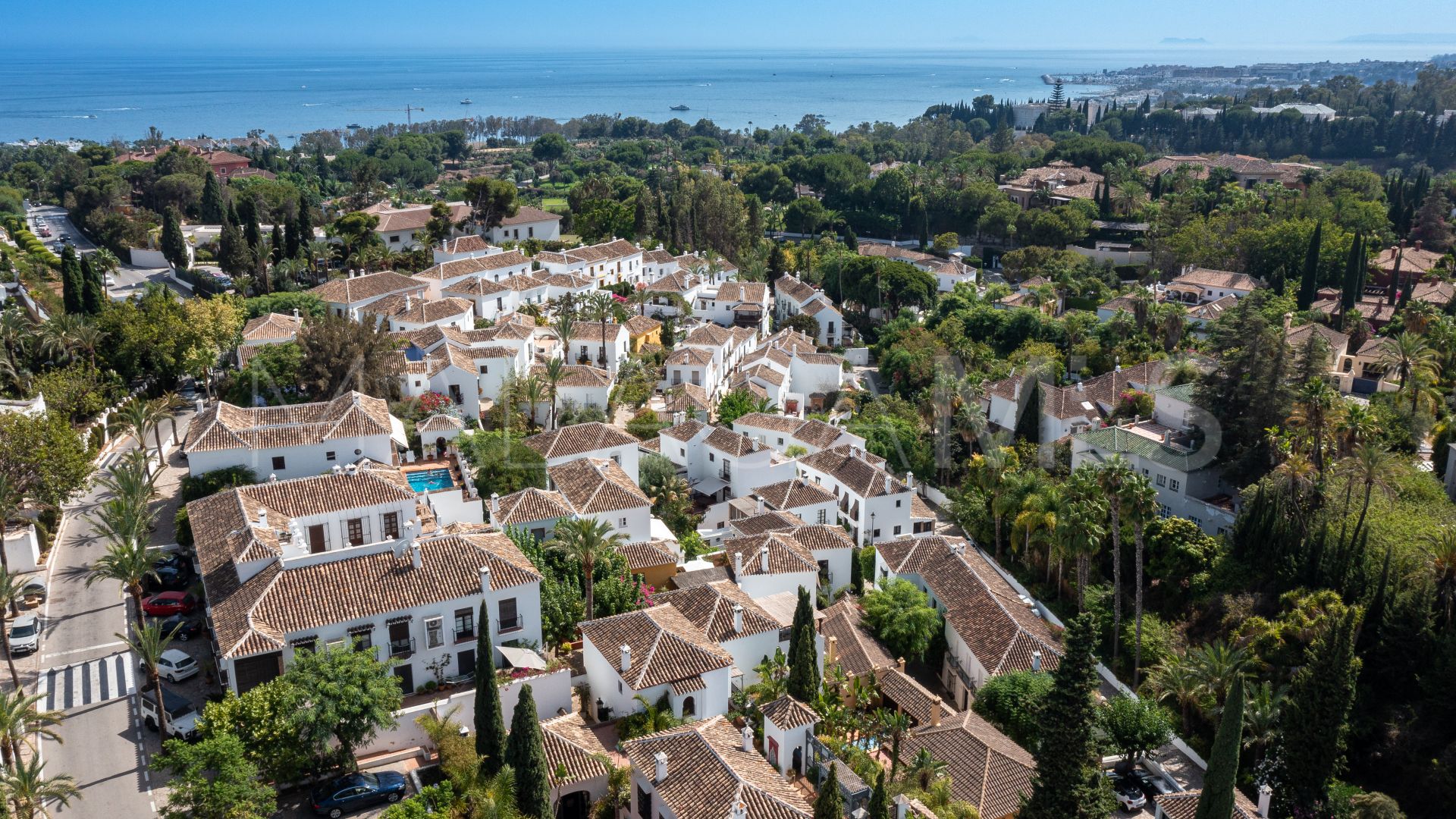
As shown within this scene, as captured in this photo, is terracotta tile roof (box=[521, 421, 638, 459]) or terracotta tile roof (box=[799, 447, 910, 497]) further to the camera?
terracotta tile roof (box=[799, 447, 910, 497])

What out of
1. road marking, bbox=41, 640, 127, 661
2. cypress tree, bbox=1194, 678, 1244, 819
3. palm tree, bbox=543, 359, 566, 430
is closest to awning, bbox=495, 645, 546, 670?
road marking, bbox=41, 640, 127, 661

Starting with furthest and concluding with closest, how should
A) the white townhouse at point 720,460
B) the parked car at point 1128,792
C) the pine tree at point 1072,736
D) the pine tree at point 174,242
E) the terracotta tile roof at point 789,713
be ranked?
the pine tree at point 174,242, the white townhouse at point 720,460, the parked car at point 1128,792, the terracotta tile roof at point 789,713, the pine tree at point 1072,736

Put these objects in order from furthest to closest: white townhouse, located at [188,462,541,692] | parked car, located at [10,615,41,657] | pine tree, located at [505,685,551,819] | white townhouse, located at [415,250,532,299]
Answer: white townhouse, located at [415,250,532,299] → parked car, located at [10,615,41,657] → white townhouse, located at [188,462,541,692] → pine tree, located at [505,685,551,819]

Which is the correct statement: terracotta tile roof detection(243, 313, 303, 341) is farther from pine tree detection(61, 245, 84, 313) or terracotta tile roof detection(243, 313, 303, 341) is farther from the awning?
the awning

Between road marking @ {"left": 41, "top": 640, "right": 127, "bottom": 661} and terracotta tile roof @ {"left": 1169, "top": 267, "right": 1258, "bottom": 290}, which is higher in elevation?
terracotta tile roof @ {"left": 1169, "top": 267, "right": 1258, "bottom": 290}

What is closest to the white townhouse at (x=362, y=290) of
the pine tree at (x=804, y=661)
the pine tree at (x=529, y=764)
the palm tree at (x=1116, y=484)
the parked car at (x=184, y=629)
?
the parked car at (x=184, y=629)

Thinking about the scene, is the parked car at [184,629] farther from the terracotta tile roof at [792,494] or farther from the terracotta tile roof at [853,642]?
the terracotta tile roof at [792,494]
